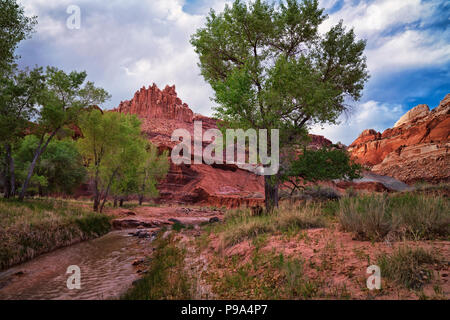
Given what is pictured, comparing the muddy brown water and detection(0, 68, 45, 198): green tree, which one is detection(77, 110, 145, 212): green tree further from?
the muddy brown water

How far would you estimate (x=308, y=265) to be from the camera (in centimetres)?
488

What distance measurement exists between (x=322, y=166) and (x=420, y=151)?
46.4 metres

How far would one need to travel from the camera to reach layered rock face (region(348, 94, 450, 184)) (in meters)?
37.8

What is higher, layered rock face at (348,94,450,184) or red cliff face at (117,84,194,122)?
red cliff face at (117,84,194,122)

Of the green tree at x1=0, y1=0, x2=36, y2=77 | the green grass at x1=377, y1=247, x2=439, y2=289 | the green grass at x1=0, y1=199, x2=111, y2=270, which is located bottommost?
the green grass at x1=0, y1=199, x2=111, y2=270

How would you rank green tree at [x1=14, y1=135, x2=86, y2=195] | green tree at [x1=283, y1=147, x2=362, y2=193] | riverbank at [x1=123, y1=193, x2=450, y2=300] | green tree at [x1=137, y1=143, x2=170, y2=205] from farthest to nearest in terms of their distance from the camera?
1. green tree at [x1=137, y1=143, x2=170, y2=205]
2. green tree at [x1=14, y1=135, x2=86, y2=195]
3. green tree at [x1=283, y1=147, x2=362, y2=193]
4. riverbank at [x1=123, y1=193, x2=450, y2=300]

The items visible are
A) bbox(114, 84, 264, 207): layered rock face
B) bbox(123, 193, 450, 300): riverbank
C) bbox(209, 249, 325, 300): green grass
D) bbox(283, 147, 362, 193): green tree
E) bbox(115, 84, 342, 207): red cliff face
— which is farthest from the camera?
bbox(114, 84, 264, 207): layered rock face

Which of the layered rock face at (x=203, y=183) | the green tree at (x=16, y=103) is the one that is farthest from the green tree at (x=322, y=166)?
the green tree at (x=16, y=103)

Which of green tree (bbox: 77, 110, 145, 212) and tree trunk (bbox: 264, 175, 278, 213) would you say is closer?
tree trunk (bbox: 264, 175, 278, 213)

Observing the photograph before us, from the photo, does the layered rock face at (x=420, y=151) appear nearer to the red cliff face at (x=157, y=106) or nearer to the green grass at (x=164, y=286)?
the green grass at (x=164, y=286)

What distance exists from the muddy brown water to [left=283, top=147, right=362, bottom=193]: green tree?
940 cm

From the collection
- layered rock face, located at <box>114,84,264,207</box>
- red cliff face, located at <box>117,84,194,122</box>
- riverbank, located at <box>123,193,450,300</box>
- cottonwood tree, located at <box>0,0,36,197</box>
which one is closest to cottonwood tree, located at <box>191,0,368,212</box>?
riverbank, located at <box>123,193,450,300</box>

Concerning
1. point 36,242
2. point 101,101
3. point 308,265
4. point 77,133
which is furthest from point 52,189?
point 308,265

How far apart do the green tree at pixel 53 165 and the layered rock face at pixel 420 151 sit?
4395 cm
